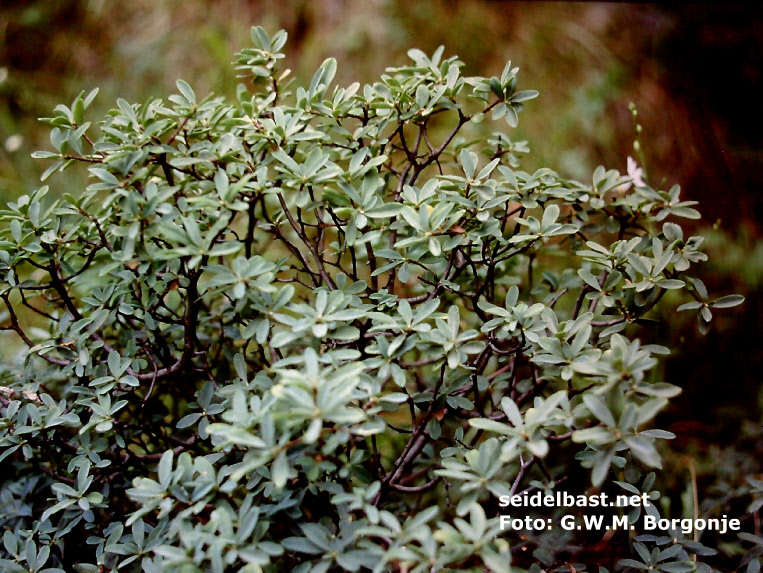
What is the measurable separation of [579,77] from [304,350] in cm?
274

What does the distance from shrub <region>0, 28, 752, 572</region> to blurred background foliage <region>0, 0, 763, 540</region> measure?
826mm

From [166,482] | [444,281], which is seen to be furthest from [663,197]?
[166,482]

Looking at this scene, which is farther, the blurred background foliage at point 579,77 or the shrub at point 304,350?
the blurred background foliage at point 579,77

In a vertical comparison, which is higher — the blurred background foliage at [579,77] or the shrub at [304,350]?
the blurred background foliage at [579,77]

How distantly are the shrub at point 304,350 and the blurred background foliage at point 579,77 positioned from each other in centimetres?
83

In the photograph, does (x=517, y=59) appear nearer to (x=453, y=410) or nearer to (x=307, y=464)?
(x=453, y=410)

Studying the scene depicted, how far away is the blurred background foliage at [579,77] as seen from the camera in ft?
6.63

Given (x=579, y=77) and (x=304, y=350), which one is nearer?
(x=304, y=350)

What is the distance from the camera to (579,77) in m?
3.16

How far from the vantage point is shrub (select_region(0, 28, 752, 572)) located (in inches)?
34.7

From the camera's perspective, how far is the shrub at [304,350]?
34.7 inches

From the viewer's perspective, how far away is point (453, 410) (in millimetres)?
1161

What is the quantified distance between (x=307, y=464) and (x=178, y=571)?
0.25 metres

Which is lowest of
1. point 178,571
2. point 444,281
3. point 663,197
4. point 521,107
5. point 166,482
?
point 178,571
